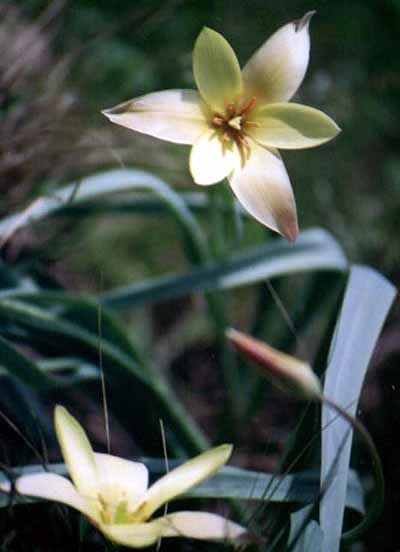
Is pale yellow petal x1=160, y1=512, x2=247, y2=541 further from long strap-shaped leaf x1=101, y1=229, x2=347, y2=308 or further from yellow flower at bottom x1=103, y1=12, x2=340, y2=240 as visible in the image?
long strap-shaped leaf x1=101, y1=229, x2=347, y2=308

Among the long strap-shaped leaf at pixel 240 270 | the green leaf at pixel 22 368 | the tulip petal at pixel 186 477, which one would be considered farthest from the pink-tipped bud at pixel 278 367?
the long strap-shaped leaf at pixel 240 270

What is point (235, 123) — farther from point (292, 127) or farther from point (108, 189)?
point (108, 189)

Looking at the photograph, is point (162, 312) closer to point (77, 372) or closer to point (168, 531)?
point (77, 372)

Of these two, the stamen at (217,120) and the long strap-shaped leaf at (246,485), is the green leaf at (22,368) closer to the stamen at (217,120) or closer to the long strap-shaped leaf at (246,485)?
the long strap-shaped leaf at (246,485)

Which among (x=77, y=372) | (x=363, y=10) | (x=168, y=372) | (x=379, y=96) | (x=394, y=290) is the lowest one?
(x=168, y=372)

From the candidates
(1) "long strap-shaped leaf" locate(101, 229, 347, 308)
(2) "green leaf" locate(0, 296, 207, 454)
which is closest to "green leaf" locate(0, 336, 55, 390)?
(2) "green leaf" locate(0, 296, 207, 454)

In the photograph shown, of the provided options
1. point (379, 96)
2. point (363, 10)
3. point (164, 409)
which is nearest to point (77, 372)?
point (164, 409)
